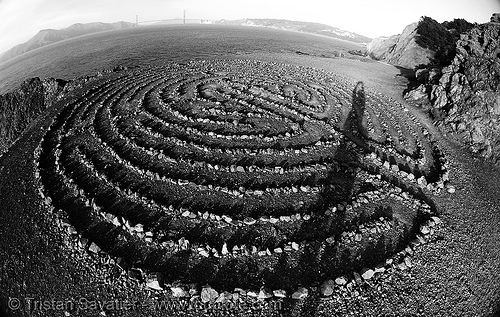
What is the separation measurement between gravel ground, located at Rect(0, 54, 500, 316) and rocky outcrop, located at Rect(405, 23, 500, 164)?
26.3 feet

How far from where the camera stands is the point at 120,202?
11281 millimetres

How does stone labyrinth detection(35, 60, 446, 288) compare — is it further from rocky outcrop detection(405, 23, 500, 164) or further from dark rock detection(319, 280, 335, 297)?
rocky outcrop detection(405, 23, 500, 164)

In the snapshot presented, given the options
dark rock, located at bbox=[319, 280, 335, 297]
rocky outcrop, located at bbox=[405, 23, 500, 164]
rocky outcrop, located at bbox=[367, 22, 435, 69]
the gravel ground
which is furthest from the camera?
rocky outcrop, located at bbox=[367, 22, 435, 69]

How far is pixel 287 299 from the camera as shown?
310 inches

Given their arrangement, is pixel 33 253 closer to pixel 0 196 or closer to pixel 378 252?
pixel 0 196

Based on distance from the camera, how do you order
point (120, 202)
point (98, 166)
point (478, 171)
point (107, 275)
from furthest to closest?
point (478, 171)
point (98, 166)
point (120, 202)
point (107, 275)

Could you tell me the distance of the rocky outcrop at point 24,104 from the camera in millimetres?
20263

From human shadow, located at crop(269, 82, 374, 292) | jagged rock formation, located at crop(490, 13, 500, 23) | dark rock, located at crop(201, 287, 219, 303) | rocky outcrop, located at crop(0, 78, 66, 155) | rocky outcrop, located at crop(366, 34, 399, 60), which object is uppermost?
rocky outcrop, located at crop(366, 34, 399, 60)

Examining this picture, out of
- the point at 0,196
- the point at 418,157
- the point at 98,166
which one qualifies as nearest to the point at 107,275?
the point at 98,166

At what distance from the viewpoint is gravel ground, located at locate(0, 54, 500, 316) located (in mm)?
7664

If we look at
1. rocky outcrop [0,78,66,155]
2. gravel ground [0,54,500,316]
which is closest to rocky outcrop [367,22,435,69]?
gravel ground [0,54,500,316]

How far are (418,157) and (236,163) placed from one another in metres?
10.9

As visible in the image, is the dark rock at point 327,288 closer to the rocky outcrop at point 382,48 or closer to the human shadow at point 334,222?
the human shadow at point 334,222

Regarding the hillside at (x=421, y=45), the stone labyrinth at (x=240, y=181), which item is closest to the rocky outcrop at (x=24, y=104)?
the stone labyrinth at (x=240, y=181)
